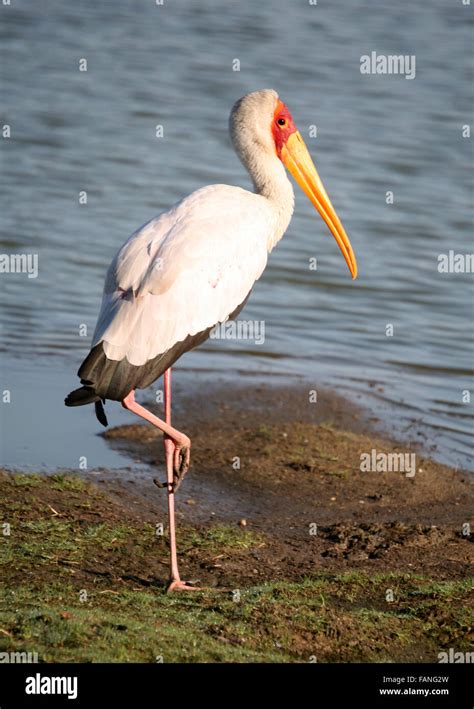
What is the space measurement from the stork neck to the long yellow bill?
0.31 meters

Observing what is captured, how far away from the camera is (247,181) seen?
17141 mm

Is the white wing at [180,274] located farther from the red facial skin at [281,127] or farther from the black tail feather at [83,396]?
the red facial skin at [281,127]

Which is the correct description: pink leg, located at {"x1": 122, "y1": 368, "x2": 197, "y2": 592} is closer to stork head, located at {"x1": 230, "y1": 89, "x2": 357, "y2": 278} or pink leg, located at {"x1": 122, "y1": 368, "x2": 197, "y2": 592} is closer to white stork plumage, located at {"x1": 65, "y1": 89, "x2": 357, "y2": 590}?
white stork plumage, located at {"x1": 65, "y1": 89, "x2": 357, "y2": 590}

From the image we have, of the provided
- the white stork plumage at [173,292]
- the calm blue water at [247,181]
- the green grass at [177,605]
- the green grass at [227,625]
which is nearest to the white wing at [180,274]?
the white stork plumage at [173,292]

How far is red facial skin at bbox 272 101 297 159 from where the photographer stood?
318 inches

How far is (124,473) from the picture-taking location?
29.2 feet

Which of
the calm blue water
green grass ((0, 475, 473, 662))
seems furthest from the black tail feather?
the calm blue water

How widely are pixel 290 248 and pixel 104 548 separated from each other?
872 cm

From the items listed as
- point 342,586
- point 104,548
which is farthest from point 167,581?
point 342,586

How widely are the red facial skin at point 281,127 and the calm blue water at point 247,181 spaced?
2731 mm

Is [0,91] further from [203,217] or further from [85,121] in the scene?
[203,217]

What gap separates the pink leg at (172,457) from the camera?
6.79 metres

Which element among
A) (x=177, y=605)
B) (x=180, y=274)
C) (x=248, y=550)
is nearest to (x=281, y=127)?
(x=180, y=274)

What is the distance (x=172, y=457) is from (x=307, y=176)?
2.40 meters
